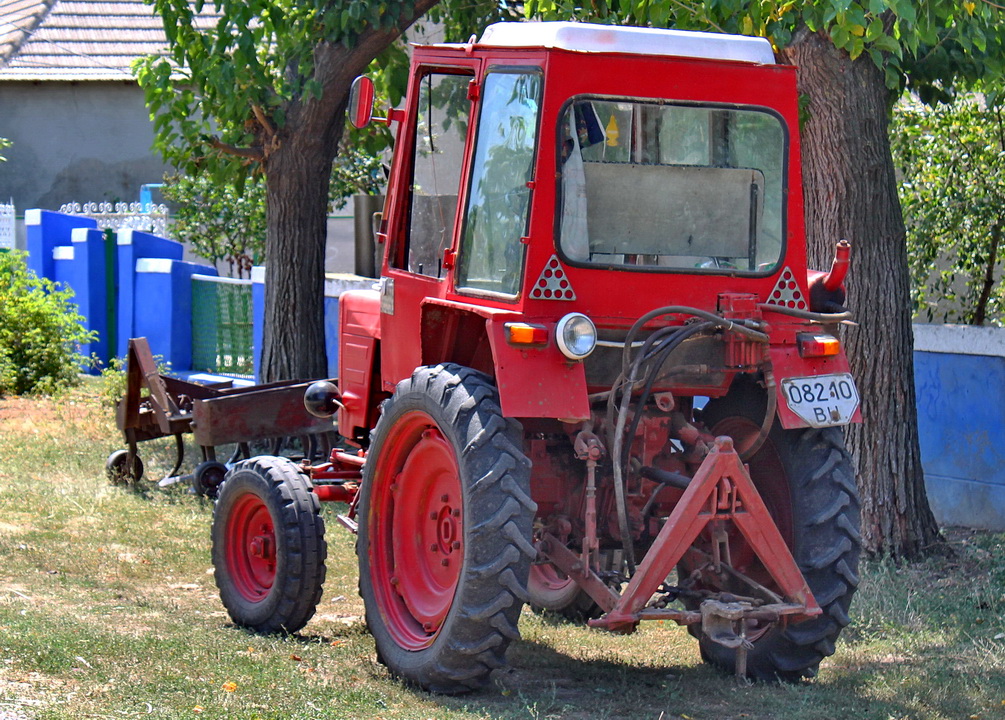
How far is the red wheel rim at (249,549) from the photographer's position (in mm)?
6633

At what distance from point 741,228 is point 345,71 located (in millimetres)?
6316

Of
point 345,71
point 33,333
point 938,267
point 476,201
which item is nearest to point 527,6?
point 345,71

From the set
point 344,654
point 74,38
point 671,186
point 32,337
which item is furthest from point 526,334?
point 74,38

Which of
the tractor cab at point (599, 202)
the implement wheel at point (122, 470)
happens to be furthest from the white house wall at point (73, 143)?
the tractor cab at point (599, 202)

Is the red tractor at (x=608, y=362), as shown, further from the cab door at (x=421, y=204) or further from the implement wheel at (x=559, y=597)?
the implement wheel at (x=559, y=597)

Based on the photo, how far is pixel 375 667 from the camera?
18.8 feet

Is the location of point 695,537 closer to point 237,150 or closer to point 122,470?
point 122,470

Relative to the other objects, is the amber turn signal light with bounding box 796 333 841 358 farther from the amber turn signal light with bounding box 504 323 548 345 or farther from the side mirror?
the side mirror

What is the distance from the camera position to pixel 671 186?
5.55m

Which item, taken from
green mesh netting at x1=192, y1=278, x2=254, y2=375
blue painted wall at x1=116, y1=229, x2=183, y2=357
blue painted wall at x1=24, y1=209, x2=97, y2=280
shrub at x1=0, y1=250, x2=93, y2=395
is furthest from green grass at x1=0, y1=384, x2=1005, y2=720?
blue painted wall at x1=24, y1=209, x2=97, y2=280

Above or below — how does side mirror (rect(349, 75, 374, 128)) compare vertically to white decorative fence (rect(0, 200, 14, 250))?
above

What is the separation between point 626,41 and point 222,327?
1174 centimetres

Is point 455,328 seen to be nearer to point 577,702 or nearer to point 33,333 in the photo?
point 577,702

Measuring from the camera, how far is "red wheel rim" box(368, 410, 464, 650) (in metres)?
5.56
